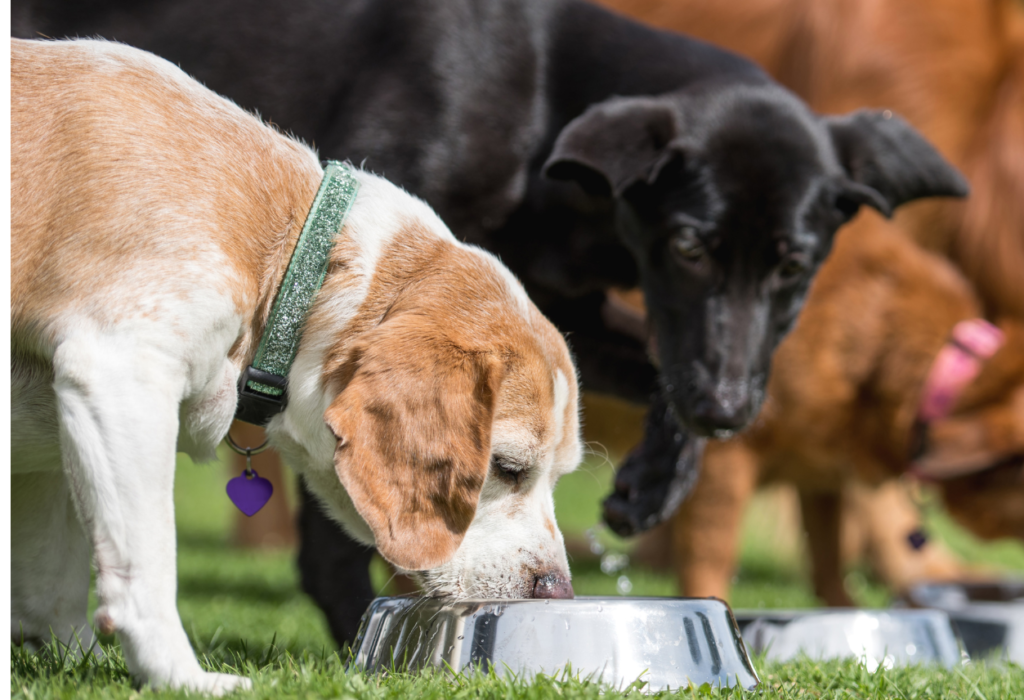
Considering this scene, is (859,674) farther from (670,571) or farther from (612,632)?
(670,571)

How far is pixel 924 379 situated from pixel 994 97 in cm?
162

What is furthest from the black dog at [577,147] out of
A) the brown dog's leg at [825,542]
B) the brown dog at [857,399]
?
the brown dog's leg at [825,542]

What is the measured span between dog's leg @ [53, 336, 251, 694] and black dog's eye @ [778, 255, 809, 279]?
2122mm

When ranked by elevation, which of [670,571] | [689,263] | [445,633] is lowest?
[670,571]

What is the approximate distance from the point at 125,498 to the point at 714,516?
10.7ft

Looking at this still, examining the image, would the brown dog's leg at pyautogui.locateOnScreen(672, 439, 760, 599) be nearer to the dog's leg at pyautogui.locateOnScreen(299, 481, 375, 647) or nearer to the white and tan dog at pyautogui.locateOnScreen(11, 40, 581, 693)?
the dog's leg at pyautogui.locateOnScreen(299, 481, 375, 647)

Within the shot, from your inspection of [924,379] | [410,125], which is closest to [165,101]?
[410,125]

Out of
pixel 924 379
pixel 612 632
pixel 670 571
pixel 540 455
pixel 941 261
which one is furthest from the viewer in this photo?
pixel 670 571

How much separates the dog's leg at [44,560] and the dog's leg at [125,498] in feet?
2.25

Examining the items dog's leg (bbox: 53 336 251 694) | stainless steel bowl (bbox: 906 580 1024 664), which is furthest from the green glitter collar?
stainless steel bowl (bbox: 906 580 1024 664)

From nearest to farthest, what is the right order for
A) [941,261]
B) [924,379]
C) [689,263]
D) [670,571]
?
[689,263], [924,379], [941,261], [670,571]

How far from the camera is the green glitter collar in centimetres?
241

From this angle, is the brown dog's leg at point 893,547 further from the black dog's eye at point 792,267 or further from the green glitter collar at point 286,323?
the green glitter collar at point 286,323

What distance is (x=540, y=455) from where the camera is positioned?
2.47 metres
